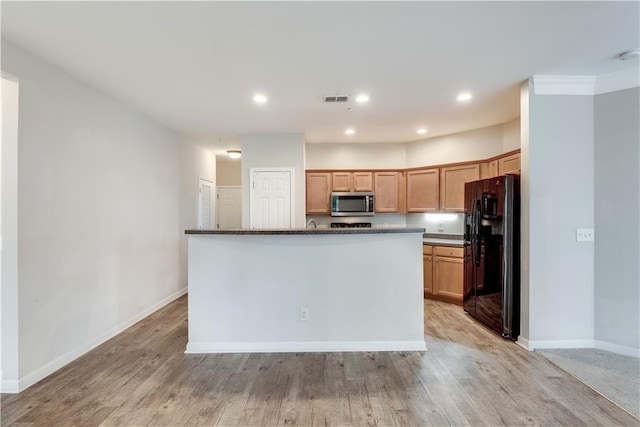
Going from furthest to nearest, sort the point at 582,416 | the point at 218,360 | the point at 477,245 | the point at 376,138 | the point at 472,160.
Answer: the point at 376,138, the point at 472,160, the point at 477,245, the point at 218,360, the point at 582,416

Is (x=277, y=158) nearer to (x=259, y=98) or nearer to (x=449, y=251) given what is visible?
(x=259, y=98)

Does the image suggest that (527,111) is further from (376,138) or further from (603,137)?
(376,138)

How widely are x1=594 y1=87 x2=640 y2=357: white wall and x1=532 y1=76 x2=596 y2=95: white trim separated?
17 cm

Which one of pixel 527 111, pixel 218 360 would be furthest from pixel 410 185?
pixel 218 360

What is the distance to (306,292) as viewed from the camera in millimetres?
3023

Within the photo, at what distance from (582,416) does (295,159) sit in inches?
172

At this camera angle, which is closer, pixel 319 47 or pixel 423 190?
pixel 319 47

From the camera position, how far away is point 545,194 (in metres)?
3.03

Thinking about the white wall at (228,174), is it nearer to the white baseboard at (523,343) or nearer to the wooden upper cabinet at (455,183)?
the wooden upper cabinet at (455,183)

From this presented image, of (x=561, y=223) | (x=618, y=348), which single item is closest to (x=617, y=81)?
(x=561, y=223)

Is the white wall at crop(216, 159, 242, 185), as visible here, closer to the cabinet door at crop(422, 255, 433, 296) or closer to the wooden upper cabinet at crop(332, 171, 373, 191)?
the wooden upper cabinet at crop(332, 171, 373, 191)

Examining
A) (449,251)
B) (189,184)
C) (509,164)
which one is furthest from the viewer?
(189,184)

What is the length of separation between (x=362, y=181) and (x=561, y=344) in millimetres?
3543

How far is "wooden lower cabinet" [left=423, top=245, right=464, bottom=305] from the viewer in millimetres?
4523
